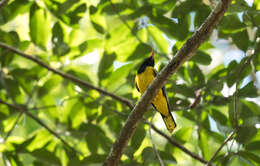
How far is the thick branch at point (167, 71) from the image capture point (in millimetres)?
2395

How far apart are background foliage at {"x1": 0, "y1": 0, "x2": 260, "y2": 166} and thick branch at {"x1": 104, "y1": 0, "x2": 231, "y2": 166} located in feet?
0.67

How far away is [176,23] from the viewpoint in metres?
3.26

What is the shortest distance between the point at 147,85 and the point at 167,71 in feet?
3.80

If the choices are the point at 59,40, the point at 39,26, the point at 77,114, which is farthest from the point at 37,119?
the point at 39,26

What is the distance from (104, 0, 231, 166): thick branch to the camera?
94.3 inches

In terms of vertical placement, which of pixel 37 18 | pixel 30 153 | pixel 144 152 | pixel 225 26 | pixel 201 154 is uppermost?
pixel 37 18

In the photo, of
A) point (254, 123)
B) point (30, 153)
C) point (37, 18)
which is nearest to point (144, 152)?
point (254, 123)

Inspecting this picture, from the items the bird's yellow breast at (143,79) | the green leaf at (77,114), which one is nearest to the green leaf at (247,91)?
the bird's yellow breast at (143,79)

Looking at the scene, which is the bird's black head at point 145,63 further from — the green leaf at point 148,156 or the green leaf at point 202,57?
the green leaf at point 148,156

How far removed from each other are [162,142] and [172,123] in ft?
0.81

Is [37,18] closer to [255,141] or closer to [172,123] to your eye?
[172,123]

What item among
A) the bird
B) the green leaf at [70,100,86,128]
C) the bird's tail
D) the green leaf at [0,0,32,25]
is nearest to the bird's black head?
the bird

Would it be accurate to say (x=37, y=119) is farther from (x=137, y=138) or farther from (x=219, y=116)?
(x=219, y=116)

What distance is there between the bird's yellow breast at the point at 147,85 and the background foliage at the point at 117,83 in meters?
0.09
